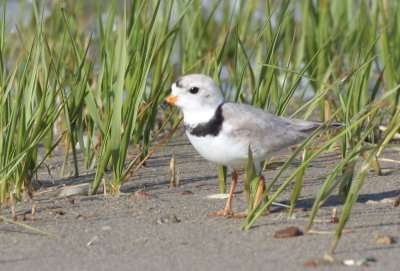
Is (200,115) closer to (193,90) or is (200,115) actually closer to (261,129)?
(193,90)

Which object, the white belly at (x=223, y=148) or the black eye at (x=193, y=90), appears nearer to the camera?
the white belly at (x=223, y=148)

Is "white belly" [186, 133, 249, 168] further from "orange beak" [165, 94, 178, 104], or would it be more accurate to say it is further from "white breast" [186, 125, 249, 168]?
"orange beak" [165, 94, 178, 104]

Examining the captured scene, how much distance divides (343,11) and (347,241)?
11.4ft

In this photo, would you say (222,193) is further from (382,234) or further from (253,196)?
(382,234)

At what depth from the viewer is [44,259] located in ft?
9.48

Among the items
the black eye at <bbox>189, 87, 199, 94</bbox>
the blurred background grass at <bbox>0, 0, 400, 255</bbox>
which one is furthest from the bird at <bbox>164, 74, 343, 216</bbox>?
the blurred background grass at <bbox>0, 0, 400, 255</bbox>

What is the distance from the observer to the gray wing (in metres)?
3.37

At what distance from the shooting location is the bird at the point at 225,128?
11.0ft

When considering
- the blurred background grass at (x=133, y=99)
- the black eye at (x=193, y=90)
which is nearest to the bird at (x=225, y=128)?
the black eye at (x=193, y=90)

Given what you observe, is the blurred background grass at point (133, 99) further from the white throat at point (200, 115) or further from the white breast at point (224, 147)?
the white throat at point (200, 115)

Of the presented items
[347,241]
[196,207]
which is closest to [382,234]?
[347,241]

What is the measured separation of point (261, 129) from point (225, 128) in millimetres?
177

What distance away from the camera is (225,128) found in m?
3.35

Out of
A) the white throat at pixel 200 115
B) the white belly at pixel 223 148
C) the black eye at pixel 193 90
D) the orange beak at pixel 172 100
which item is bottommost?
the white belly at pixel 223 148
